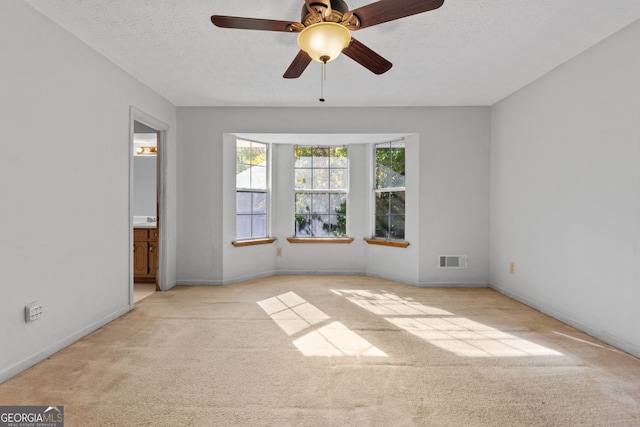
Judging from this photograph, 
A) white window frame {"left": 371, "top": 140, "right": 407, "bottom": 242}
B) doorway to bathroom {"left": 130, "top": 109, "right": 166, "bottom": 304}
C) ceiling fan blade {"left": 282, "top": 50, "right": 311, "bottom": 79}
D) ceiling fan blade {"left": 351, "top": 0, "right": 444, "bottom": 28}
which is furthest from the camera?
white window frame {"left": 371, "top": 140, "right": 407, "bottom": 242}

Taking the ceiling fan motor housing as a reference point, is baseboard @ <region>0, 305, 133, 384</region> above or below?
below

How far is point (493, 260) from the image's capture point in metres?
4.15

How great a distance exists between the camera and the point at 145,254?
430 cm

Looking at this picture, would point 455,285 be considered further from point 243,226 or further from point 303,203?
point 243,226

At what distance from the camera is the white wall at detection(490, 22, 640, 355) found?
2.36 metres

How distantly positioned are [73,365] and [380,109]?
13.4 feet

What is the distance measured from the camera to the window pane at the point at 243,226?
454 cm

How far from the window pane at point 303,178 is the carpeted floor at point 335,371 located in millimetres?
2247

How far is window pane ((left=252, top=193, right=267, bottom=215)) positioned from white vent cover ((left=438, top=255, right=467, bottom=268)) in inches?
105

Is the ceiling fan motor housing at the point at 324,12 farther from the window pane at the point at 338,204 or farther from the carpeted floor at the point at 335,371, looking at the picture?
the window pane at the point at 338,204

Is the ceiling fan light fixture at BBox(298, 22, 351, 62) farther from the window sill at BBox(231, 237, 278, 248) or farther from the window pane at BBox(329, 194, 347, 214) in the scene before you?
the window pane at BBox(329, 194, 347, 214)

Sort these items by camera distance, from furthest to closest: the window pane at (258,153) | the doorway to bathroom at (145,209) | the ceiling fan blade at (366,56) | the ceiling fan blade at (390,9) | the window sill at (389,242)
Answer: the window pane at (258,153) → the window sill at (389,242) → the doorway to bathroom at (145,209) → the ceiling fan blade at (366,56) → the ceiling fan blade at (390,9)

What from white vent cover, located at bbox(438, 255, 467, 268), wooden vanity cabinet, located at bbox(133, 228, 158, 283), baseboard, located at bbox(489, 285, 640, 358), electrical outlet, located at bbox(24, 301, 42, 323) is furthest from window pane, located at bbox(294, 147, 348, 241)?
electrical outlet, located at bbox(24, 301, 42, 323)

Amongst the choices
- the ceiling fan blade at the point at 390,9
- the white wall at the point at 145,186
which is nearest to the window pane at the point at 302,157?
the white wall at the point at 145,186
